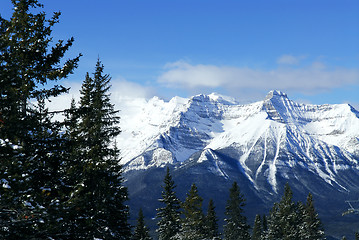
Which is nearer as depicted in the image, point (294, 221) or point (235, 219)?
point (294, 221)

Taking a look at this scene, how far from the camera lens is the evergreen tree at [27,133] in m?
13.4

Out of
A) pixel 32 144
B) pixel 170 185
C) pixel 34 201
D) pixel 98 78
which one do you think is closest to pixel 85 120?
pixel 98 78

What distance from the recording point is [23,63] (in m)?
16.0

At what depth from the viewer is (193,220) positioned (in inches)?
1857

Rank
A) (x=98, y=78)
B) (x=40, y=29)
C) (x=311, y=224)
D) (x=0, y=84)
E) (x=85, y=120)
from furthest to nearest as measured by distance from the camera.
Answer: (x=311, y=224) < (x=98, y=78) < (x=85, y=120) < (x=40, y=29) < (x=0, y=84)

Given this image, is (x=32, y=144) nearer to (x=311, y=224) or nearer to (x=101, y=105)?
(x=101, y=105)

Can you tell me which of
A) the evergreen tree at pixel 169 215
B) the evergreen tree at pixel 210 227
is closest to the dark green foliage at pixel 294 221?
the evergreen tree at pixel 210 227

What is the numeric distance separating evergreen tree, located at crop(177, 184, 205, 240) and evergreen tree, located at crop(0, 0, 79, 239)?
1271 inches

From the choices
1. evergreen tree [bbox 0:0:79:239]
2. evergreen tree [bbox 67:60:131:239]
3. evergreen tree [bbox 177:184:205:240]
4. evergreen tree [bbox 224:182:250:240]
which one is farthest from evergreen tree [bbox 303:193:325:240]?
evergreen tree [bbox 0:0:79:239]

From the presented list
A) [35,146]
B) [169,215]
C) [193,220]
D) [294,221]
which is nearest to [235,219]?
[294,221]

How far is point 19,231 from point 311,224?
172 feet

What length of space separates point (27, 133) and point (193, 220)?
3463 cm

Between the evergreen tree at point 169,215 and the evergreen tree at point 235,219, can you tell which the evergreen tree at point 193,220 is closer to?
the evergreen tree at point 169,215

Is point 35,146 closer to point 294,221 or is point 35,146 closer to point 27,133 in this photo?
point 27,133
